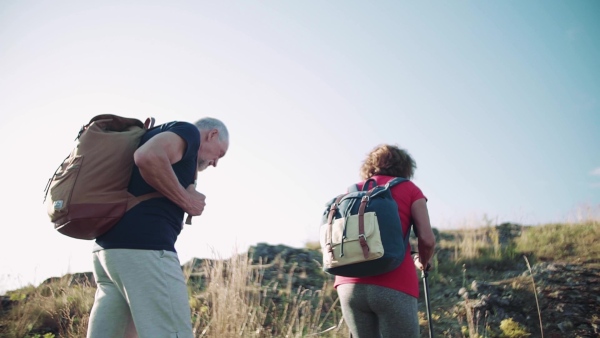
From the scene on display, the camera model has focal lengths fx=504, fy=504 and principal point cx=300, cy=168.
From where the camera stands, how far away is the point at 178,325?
7.74 ft

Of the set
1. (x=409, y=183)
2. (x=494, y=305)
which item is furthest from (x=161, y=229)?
(x=494, y=305)

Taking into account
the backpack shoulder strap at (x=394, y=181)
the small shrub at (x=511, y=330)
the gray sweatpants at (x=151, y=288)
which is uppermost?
the backpack shoulder strap at (x=394, y=181)

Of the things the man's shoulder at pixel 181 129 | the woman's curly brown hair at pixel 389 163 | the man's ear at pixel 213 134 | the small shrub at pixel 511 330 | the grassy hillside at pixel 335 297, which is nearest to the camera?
the man's shoulder at pixel 181 129

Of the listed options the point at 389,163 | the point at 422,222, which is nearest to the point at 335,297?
the point at 389,163

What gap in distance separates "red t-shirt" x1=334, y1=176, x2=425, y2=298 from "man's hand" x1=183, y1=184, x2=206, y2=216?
111 centimetres

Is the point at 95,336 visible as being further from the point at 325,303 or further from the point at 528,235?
the point at 528,235

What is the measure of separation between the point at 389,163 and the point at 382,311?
3.41ft

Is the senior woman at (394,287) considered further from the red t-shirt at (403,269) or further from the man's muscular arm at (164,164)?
the man's muscular arm at (164,164)

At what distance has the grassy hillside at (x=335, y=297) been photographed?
5332 millimetres

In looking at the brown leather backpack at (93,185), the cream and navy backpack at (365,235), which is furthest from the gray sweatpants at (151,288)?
the cream and navy backpack at (365,235)

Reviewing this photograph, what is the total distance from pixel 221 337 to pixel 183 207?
2.63 metres

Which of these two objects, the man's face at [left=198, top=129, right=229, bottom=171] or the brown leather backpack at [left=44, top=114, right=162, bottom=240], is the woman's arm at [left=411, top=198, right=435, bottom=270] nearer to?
the man's face at [left=198, top=129, right=229, bottom=171]

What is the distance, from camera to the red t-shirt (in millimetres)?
3053

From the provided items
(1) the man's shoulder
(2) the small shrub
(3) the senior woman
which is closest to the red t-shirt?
(3) the senior woman
